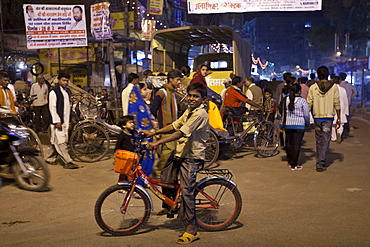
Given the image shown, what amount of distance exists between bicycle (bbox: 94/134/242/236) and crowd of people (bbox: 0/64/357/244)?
17 cm

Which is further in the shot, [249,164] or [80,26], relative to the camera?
[80,26]

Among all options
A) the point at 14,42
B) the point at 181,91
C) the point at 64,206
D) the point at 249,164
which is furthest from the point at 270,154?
the point at 14,42

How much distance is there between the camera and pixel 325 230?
4.71m

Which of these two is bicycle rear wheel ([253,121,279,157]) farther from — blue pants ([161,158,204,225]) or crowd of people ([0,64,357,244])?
blue pants ([161,158,204,225])

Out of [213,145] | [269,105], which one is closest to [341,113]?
[269,105]

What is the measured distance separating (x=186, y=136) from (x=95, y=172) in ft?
14.0

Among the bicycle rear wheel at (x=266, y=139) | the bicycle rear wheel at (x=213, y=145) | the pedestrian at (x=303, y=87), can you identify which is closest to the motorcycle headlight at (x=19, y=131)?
the bicycle rear wheel at (x=213, y=145)

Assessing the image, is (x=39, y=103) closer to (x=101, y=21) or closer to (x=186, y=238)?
(x=101, y=21)

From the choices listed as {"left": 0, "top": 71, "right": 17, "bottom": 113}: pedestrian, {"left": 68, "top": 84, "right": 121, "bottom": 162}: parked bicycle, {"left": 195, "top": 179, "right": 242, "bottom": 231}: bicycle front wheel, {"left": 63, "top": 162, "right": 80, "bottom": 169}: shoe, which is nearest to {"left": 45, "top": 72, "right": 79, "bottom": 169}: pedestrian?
{"left": 63, "top": 162, "right": 80, "bottom": 169}: shoe

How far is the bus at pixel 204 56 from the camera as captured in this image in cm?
1408

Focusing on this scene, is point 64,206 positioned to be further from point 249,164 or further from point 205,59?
point 205,59

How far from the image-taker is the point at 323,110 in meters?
8.05

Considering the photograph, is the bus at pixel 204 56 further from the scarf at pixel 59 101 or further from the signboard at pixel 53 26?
the scarf at pixel 59 101

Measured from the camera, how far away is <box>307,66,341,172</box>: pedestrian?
8031 mm
